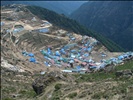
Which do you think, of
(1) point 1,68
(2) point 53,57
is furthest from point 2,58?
(2) point 53,57

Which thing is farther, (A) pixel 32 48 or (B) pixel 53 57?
(A) pixel 32 48

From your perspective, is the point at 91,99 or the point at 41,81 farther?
the point at 41,81

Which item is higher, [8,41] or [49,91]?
[49,91]

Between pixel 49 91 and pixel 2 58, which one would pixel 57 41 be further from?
pixel 49 91

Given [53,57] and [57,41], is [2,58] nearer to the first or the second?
[53,57]

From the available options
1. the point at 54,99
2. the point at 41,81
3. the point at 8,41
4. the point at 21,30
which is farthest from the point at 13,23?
the point at 54,99

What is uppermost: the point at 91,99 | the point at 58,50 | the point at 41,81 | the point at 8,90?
the point at 91,99

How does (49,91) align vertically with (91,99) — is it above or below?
below

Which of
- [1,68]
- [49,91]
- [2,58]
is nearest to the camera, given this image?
[49,91]

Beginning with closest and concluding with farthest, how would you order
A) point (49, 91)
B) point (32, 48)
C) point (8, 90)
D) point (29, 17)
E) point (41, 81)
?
point (49, 91)
point (41, 81)
point (8, 90)
point (32, 48)
point (29, 17)
